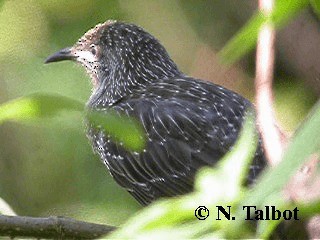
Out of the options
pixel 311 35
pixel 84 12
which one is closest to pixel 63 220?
pixel 311 35

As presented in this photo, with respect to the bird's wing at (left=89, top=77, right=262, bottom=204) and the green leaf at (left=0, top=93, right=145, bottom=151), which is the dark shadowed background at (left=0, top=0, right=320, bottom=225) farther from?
the green leaf at (left=0, top=93, right=145, bottom=151)

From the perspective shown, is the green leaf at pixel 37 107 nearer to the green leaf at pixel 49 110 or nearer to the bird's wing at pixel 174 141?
the green leaf at pixel 49 110

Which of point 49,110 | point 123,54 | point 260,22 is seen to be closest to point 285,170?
point 260,22

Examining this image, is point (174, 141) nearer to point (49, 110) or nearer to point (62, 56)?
point (62, 56)

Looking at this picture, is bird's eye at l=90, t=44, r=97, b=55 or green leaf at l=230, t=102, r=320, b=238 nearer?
green leaf at l=230, t=102, r=320, b=238

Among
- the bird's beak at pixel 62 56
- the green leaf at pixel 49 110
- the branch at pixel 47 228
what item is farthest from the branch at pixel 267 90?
the bird's beak at pixel 62 56

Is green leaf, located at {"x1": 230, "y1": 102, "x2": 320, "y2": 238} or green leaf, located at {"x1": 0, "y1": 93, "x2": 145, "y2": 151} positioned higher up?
green leaf, located at {"x1": 0, "y1": 93, "x2": 145, "y2": 151}

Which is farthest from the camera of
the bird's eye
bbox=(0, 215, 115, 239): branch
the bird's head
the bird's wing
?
the bird's eye

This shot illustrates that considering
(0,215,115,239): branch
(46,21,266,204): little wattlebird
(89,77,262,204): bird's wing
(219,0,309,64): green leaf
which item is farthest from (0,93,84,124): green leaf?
(89,77,262,204): bird's wing
